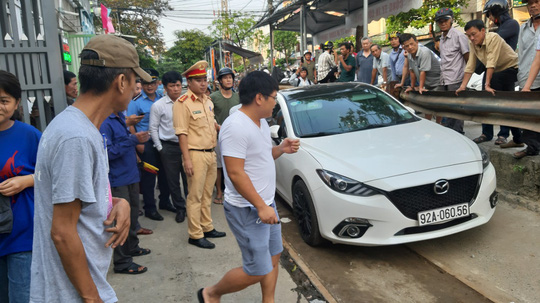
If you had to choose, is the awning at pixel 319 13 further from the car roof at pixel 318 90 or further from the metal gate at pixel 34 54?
the metal gate at pixel 34 54

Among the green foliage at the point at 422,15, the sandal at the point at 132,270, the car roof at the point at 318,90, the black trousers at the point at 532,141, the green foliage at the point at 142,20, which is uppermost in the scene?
the green foliage at the point at 142,20

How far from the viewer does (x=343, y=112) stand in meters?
4.73

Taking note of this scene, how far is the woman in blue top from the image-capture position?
188 cm

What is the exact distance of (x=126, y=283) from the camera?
335 centimetres

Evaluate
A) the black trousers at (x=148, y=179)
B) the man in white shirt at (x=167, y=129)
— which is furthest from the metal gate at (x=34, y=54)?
the black trousers at (x=148, y=179)

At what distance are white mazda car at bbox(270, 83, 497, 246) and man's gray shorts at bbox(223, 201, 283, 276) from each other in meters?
1.21

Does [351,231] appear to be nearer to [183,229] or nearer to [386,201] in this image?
[386,201]

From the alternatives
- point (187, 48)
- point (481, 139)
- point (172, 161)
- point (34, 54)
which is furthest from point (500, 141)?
point (187, 48)

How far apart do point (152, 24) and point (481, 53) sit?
80.4 feet

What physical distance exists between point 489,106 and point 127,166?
395 cm

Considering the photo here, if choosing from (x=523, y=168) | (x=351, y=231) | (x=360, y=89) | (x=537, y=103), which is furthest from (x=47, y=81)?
(x=523, y=168)

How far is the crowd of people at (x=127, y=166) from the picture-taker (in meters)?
1.32

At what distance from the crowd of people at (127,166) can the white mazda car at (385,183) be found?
0.98 metres

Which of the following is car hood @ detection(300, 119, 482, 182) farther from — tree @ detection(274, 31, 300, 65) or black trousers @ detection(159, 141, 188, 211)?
tree @ detection(274, 31, 300, 65)
